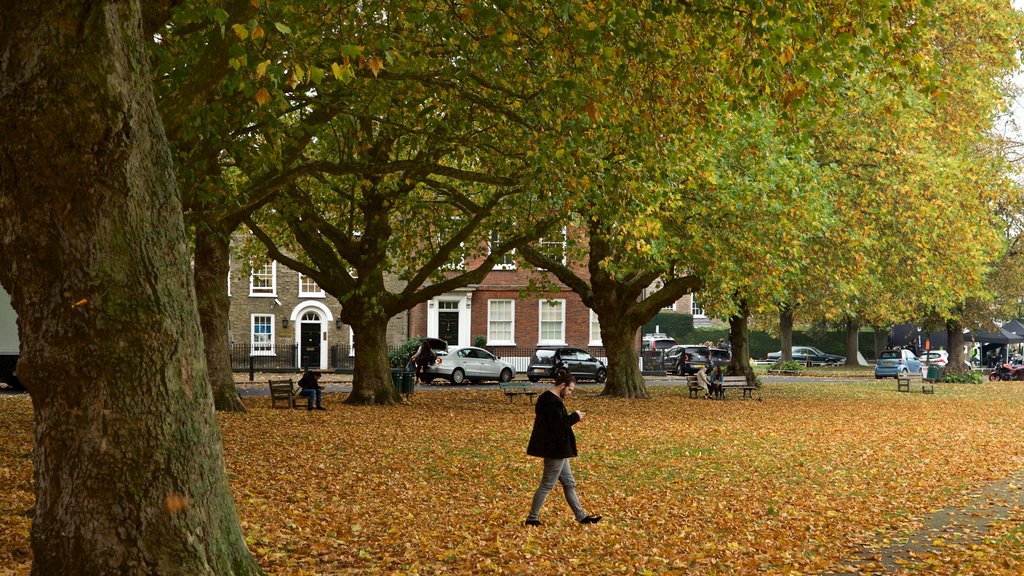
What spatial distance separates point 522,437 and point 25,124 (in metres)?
14.5

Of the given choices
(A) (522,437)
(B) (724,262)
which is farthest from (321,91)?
(B) (724,262)

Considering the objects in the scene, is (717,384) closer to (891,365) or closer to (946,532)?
(891,365)

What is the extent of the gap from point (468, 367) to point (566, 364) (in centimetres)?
429

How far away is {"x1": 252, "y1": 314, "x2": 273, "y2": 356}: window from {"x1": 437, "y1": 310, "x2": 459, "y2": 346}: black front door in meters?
8.36

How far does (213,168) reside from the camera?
18.3m

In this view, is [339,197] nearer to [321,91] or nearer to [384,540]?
[321,91]

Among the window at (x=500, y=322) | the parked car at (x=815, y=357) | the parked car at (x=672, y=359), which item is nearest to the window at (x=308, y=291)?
the window at (x=500, y=322)

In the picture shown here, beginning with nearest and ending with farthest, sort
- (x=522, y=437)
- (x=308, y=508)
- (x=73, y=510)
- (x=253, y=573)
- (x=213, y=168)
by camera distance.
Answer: (x=73, y=510) → (x=253, y=573) → (x=308, y=508) → (x=213, y=168) → (x=522, y=437)

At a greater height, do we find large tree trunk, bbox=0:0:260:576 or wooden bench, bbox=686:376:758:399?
large tree trunk, bbox=0:0:260:576

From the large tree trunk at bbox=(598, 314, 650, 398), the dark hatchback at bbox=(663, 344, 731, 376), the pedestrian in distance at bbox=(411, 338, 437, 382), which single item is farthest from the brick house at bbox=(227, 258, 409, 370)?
the large tree trunk at bbox=(598, 314, 650, 398)

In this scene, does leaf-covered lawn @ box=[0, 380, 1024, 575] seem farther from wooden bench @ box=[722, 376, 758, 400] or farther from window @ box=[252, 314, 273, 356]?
window @ box=[252, 314, 273, 356]

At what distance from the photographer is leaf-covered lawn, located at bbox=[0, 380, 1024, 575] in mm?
8805

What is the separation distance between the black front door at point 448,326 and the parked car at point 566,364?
7.64m

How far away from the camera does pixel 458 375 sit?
4356 centimetres
